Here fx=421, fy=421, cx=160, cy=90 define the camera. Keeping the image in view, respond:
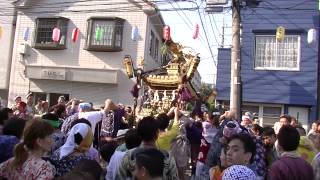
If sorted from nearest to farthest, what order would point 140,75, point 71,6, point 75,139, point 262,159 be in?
point 75,139
point 262,159
point 140,75
point 71,6

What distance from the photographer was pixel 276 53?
56.1ft

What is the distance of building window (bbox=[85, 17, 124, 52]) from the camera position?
67.4ft

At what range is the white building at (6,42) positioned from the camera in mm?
22891

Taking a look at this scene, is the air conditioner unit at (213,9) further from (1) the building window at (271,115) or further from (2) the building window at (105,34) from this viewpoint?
(2) the building window at (105,34)

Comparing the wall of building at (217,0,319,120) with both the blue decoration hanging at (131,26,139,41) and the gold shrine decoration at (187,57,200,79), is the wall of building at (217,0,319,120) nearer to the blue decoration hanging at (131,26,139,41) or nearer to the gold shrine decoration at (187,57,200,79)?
the gold shrine decoration at (187,57,200,79)

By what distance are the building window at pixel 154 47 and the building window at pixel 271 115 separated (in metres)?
7.77

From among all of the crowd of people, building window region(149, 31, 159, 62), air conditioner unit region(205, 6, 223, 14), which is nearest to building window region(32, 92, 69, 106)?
building window region(149, 31, 159, 62)

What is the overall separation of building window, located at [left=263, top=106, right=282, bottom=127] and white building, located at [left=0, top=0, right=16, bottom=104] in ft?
45.3

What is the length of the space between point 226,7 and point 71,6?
11357 mm

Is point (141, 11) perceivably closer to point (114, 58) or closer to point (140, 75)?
point (114, 58)

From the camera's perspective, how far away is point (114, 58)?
67.5ft

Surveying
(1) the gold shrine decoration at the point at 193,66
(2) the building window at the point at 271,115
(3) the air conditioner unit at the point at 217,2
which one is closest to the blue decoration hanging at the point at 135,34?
(1) the gold shrine decoration at the point at 193,66

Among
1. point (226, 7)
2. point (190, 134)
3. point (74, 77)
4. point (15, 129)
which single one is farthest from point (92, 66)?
point (15, 129)

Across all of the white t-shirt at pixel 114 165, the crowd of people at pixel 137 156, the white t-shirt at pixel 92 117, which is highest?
the white t-shirt at pixel 92 117
